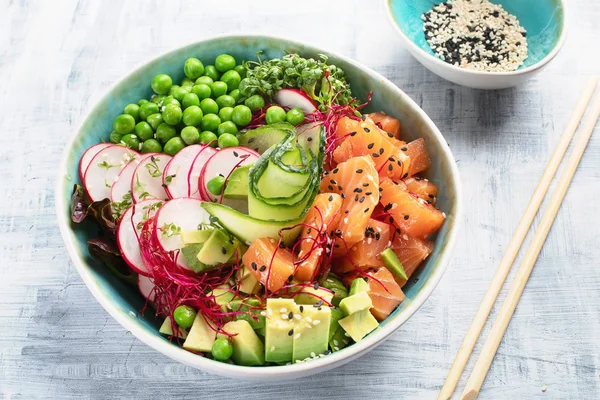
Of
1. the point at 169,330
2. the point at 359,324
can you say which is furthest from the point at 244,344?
the point at 359,324

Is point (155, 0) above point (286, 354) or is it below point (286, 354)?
above

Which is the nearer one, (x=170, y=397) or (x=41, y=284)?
(x=170, y=397)

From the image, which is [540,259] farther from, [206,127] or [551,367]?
[206,127]

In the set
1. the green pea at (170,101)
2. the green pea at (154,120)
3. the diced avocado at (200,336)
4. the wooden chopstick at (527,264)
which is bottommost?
the wooden chopstick at (527,264)

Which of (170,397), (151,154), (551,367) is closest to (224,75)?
(151,154)

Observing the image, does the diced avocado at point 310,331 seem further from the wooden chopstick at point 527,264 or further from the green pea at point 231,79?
the green pea at point 231,79

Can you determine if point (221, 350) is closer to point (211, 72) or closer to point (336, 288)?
point (336, 288)

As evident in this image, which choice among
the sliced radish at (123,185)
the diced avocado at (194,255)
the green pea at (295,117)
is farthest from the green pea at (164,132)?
the diced avocado at (194,255)
